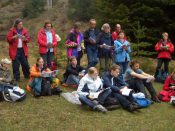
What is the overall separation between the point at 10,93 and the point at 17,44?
86.4 inches

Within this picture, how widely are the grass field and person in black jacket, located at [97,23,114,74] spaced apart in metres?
2.40

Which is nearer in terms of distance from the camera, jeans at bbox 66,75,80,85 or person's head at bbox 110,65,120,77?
person's head at bbox 110,65,120,77

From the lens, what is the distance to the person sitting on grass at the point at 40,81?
33.4 feet

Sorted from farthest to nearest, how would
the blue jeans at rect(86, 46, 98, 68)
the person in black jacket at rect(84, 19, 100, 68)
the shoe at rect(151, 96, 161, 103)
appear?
the blue jeans at rect(86, 46, 98, 68) → the person in black jacket at rect(84, 19, 100, 68) → the shoe at rect(151, 96, 161, 103)

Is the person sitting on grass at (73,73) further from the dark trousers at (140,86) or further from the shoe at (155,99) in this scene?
the shoe at (155,99)

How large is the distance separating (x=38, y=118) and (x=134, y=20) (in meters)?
10.3

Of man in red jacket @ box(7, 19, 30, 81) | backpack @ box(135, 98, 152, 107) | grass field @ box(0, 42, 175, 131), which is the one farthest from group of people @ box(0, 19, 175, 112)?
grass field @ box(0, 42, 175, 131)

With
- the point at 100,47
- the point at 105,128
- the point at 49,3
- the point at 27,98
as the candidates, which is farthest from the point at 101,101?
the point at 49,3

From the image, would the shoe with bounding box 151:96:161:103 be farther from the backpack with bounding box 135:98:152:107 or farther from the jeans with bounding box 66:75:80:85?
the jeans with bounding box 66:75:80:85

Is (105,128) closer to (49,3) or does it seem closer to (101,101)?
(101,101)

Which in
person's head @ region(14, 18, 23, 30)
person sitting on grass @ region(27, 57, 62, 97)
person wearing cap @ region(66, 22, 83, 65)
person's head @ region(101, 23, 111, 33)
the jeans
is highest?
person's head @ region(14, 18, 23, 30)

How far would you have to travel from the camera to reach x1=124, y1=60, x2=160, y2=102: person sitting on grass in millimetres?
10602

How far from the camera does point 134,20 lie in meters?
17.8

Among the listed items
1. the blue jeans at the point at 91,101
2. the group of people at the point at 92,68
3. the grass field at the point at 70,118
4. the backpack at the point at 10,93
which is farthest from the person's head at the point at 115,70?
the backpack at the point at 10,93
